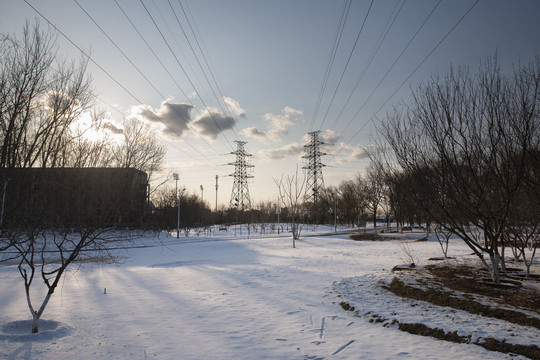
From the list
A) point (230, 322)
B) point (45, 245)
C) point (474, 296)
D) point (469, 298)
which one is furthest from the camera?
point (474, 296)

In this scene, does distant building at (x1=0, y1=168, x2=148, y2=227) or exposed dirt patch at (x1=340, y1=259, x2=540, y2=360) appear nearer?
exposed dirt patch at (x1=340, y1=259, x2=540, y2=360)

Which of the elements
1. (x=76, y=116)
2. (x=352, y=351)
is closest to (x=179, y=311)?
(x=352, y=351)

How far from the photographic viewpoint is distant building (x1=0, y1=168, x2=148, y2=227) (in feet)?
17.1

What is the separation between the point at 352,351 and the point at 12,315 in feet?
21.6

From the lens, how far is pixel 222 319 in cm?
574

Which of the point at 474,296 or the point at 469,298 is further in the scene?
the point at 474,296

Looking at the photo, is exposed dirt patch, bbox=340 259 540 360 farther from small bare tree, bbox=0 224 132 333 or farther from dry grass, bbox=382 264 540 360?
small bare tree, bbox=0 224 132 333

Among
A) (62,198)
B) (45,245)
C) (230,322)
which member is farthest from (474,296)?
(62,198)

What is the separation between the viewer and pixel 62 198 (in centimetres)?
637

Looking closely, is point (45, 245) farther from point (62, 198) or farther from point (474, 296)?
point (474, 296)

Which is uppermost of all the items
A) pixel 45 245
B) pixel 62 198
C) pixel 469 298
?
pixel 62 198

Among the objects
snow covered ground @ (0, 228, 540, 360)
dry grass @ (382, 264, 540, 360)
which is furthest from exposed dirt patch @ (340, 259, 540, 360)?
snow covered ground @ (0, 228, 540, 360)

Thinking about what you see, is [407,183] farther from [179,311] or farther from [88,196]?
[88,196]

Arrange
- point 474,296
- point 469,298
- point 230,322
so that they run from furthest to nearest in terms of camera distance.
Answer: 1. point 474,296
2. point 469,298
3. point 230,322
